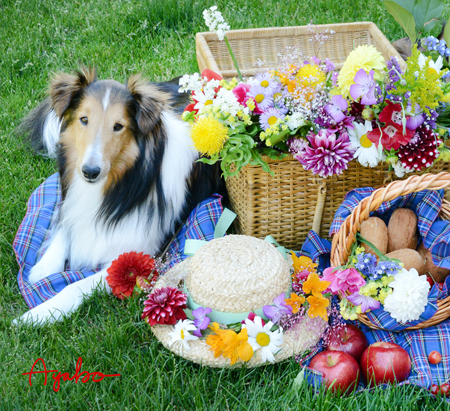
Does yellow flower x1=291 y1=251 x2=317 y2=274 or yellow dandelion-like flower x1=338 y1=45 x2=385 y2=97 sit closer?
yellow dandelion-like flower x1=338 y1=45 x2=385 y2=97

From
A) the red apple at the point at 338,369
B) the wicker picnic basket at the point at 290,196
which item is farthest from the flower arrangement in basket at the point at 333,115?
the red apple at the point at 338,369

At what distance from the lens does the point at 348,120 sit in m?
1.93

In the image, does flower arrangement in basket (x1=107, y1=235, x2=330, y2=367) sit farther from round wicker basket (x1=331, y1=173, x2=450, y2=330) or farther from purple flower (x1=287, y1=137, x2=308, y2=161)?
purple flower (x1=287, y1=137, x2=308, y2=161)

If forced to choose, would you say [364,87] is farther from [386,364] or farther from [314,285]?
[386,364]

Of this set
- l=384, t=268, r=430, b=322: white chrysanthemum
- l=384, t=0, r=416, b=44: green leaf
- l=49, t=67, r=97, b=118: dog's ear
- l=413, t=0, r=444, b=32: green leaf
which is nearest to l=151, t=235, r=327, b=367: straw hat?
l=384, t=268, r=430, b=322: white chrysanthemum

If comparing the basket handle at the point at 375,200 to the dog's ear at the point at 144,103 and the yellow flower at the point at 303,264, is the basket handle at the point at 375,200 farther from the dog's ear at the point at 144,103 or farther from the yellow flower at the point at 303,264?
the dog's ear at the point at 144,103

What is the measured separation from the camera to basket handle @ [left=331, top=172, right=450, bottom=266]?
1.72m

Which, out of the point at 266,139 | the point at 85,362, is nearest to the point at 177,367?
the point at 85,362

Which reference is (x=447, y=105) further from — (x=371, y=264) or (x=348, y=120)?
(x=371, y=264)

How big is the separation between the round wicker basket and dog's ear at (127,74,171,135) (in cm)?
95

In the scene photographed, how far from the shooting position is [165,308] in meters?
1.83

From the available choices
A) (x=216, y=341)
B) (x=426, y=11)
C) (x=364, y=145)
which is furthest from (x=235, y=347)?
(x=426, y=11)

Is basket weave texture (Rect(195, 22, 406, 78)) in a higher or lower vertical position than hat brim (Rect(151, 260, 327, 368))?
higher

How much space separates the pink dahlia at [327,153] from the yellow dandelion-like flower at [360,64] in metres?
0.18
